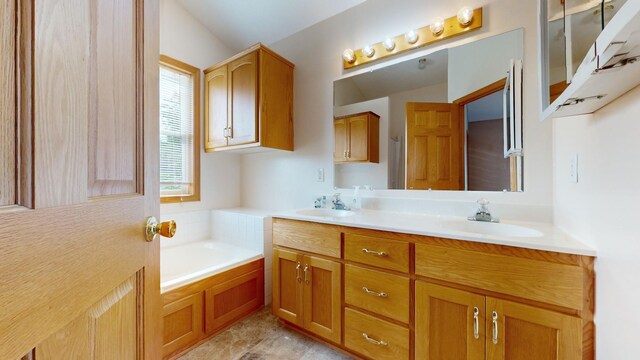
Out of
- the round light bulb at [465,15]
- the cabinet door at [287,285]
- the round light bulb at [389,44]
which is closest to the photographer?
the round light bulb at [465,15]

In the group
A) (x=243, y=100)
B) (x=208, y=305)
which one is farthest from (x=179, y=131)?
(x=208, y=305)

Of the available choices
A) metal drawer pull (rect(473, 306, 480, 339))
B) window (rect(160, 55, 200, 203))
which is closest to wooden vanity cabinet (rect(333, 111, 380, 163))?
metal drawer pull (rect(473, 306, 480, 339))

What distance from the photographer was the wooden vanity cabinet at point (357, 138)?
77.7 inches

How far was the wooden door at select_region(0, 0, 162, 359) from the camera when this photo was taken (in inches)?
12.3

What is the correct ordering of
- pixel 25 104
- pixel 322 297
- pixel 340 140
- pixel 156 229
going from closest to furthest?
pixel 25 104, pixel 156 229, pixel 322 297, pixel 340 140

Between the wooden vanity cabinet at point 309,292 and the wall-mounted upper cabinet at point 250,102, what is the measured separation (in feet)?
3.37

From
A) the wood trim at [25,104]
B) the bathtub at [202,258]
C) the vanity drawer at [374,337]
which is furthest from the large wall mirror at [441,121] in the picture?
the wood trim at [25,104]

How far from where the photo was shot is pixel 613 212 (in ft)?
2.58

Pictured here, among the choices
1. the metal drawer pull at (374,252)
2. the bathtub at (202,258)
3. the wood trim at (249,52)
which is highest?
the wood trim at (249,52)

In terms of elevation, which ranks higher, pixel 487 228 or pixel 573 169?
pixel 573 169

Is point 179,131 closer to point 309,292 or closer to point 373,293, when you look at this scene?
point 309,292

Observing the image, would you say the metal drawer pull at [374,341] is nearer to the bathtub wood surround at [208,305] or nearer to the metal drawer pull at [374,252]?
the metal drawer pull at [374,252]

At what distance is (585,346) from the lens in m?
0.91

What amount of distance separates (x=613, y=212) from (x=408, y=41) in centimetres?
155
